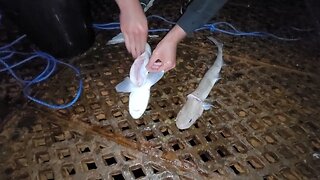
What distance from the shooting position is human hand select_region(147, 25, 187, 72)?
142 centimetres

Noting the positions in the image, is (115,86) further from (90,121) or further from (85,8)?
(85,8)

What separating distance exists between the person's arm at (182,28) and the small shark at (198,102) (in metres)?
0.21

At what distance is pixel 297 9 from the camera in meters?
2.41

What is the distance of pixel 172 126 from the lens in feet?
4.58

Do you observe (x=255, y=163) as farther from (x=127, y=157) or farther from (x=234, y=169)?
(x=127, y=157)

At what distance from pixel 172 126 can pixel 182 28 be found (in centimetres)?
46

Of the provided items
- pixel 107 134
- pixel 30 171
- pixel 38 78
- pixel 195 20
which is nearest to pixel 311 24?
pixel 195 20

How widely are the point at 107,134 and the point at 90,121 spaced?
11 centimetres

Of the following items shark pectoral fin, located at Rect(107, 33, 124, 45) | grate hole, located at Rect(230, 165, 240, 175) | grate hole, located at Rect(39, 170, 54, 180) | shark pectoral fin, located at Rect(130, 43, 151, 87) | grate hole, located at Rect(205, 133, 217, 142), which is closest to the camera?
grate hole, located at Rect(39, 170, 54, 180)

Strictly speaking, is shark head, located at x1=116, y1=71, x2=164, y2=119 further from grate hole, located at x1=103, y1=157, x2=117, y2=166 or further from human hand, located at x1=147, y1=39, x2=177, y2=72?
grate hole, located at x1=103, y1=157, x2=117, y2=166

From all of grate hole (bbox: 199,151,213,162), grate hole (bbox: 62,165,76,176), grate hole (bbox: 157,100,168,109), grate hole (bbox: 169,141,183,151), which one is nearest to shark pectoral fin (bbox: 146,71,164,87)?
grate hole (bbox: 157,100,168,109)

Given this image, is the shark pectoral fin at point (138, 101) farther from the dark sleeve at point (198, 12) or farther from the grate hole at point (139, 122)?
the dark sleeve at point (198, 12)

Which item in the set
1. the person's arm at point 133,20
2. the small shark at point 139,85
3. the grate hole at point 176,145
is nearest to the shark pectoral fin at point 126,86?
the small shark at point 139,85

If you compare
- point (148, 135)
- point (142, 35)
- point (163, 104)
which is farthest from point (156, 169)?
point (142, 35)
